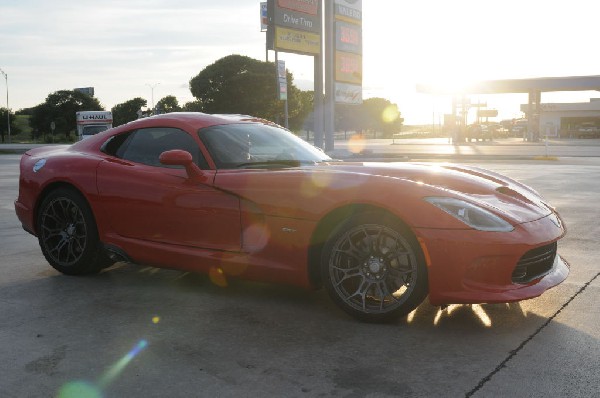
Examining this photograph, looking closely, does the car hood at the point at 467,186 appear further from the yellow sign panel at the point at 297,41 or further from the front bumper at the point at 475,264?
the yellow sign panel at the point at 297,41

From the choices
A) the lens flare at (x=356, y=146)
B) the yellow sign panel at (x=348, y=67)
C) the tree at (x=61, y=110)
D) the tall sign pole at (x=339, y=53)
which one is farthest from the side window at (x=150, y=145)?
the tree at (x=61, y=110)

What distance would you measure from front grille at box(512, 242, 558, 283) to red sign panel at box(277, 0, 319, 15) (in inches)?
1189

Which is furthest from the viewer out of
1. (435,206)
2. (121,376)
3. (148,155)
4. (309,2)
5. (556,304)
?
(309,2)

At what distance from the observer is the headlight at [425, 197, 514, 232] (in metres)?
3.98

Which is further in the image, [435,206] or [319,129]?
[319,129]

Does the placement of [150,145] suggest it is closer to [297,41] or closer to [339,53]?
[297,41]

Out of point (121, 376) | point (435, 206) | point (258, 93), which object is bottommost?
point (121, 376)

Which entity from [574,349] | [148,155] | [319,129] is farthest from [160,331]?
[319,129]

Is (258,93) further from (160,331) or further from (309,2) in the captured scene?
(160,331)

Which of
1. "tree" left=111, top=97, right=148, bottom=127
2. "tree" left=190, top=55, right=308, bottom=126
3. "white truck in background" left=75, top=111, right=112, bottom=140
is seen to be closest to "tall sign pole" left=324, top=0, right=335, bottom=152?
"white truck in background" left=75, top=111, right=112, bottom=140

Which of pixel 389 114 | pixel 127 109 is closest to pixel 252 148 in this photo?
pixel 127 109

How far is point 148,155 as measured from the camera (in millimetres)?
5391

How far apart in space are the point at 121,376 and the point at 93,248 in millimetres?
2333

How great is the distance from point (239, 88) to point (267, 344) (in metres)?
66.7
